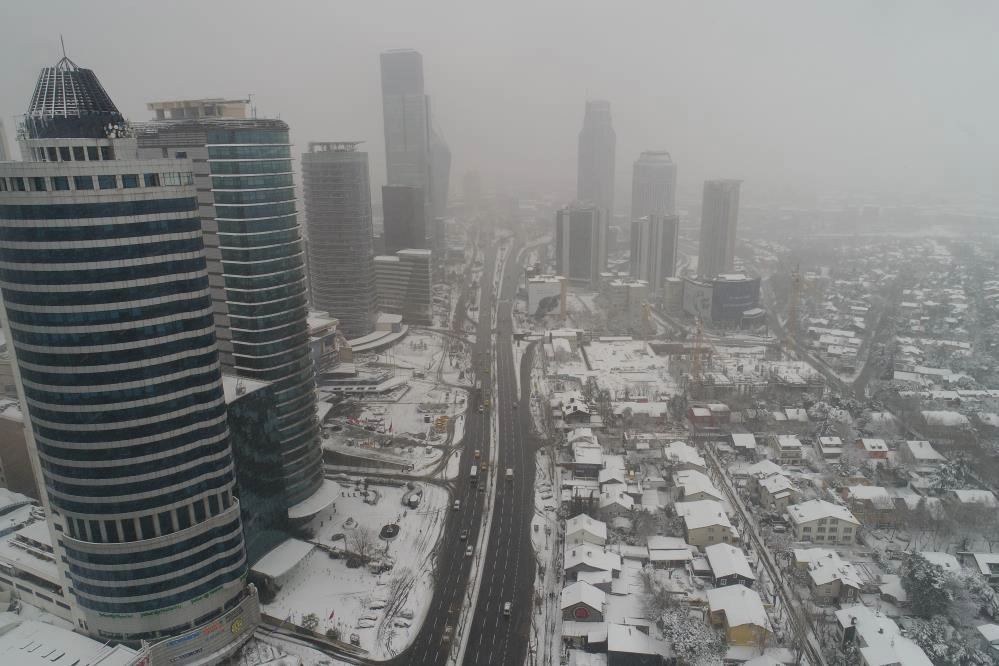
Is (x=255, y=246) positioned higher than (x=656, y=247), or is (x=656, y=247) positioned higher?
(x=255, y=246)

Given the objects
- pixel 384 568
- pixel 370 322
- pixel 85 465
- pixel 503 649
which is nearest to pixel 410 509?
pixel 384 568

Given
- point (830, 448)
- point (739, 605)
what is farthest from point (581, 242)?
point (739, 605)

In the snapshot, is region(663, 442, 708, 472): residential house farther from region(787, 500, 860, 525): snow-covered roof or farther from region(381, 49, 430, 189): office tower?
region(381, 49, 430, 189): office tower

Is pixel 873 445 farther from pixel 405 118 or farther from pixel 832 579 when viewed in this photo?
pixel 405 118

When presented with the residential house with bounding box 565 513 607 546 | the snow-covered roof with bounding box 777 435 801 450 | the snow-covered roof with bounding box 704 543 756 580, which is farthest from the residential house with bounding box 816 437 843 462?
the residential house with bounding box 565 513 607 546

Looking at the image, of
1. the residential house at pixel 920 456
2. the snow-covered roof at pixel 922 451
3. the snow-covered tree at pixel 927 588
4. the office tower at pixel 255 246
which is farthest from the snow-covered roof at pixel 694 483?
the office tower at pixel 255 246

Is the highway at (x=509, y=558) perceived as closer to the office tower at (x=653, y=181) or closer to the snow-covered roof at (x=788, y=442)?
the snow-covered roof at (x=788, y=442)

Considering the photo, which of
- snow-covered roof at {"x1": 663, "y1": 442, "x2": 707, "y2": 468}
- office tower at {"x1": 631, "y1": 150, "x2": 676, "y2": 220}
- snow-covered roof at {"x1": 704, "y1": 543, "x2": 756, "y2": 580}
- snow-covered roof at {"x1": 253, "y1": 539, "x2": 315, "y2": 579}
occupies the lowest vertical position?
snow-covered roof at {"x1": 704, "y1": 543, "x2": 756, "y2": 580}
